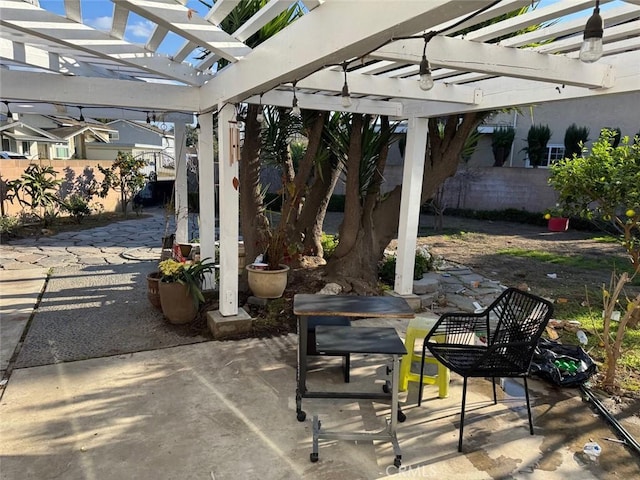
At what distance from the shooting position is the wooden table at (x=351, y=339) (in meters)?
2.60

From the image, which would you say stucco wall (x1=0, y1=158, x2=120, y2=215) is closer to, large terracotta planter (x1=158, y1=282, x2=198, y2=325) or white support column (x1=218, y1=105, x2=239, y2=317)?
large terracotta planter (x1=158, y1=282, x2=198, y2=325)

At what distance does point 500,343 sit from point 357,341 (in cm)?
89

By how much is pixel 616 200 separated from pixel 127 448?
3937 mm

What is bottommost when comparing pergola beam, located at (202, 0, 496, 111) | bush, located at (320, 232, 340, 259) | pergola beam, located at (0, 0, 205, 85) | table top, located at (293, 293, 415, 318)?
bush, located at (320, 232, 340, 259)

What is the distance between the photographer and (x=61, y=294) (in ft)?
17.9

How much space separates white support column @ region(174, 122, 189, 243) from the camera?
21.0 ft

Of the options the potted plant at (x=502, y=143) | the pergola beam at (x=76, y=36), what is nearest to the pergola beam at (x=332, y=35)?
the pergola beam at (x=76, y=36)

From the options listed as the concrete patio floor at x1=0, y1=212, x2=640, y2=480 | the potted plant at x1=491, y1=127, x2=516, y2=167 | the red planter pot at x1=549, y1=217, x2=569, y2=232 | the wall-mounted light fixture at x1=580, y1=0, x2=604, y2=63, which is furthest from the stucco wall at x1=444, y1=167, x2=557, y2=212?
the wall-mounted light fixture at x1=580, y1=0, x2=604, y2=63

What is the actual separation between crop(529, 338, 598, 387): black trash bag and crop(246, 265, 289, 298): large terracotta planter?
2.60m

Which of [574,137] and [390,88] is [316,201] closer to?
[390,88]

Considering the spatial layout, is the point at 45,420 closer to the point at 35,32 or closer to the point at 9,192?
the point at 35,32

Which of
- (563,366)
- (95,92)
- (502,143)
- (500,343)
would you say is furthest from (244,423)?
(502,143)

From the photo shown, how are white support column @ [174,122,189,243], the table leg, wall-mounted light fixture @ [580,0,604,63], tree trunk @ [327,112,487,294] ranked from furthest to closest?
white support column @ [174,122,189,243] → tree trunk @ [327,112,487,294] → the table leg → wall-mounted light fixture @ [580,0,604,63]

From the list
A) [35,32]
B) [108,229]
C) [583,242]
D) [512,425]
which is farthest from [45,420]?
[583,242]
